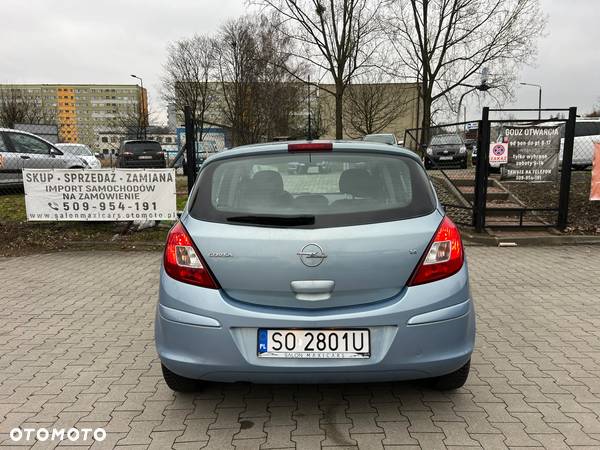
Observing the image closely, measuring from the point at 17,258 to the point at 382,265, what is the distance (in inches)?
270

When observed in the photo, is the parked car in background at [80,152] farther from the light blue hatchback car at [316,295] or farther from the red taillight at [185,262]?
the light blue hatchback car at [316,295]

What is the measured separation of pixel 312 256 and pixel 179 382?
4.21ft

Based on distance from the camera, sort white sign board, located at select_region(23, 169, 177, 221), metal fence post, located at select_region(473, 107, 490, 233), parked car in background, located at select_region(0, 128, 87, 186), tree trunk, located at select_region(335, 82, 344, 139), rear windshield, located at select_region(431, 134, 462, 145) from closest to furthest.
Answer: white sign board, located at select_region(23, 169, 177, 221) → metal fence post, located at select_region(473, 107, 490, 233) → parked car in background, located at select_region(0, 128, 87, 186) → rear windshield, located at select_region(431, 134, 462, 145) → tree trunk, located at select_region(335, 82, 344, 139)

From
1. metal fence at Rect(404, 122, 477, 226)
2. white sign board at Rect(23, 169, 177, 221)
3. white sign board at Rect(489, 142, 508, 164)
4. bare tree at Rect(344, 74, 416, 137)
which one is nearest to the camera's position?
white sign board at Rect(23, 169, 177, 221)

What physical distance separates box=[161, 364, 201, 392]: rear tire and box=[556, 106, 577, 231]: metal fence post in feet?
24.6

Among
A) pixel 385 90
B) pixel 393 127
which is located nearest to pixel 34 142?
pixel 385 90

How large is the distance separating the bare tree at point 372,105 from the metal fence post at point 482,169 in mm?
22098

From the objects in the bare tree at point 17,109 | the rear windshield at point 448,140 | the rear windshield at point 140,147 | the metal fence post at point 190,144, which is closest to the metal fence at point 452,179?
the rear windshield at point 448,140

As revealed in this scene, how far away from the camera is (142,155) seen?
71.5ft

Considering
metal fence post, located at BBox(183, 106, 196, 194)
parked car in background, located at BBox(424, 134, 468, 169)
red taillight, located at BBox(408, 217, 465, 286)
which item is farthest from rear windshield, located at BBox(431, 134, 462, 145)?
red taillight, located at BBox(408, 217, 465, 286)

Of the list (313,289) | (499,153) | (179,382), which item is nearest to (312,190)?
(313,289)

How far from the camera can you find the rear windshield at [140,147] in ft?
72.0

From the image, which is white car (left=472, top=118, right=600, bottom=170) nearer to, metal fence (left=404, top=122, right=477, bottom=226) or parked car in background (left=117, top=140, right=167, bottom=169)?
metal fence (left=404, top=122, right=477, bottom=226)

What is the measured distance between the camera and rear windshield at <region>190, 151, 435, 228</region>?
268 centimetres
